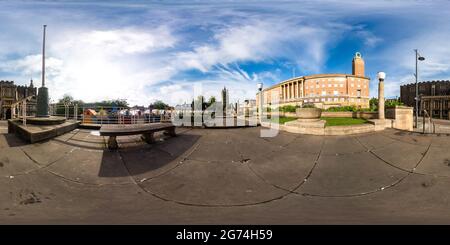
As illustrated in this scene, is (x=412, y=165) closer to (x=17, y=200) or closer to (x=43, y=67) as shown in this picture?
(x=17, y=200)

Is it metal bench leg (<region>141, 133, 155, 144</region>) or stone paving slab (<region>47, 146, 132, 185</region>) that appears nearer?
stone paving slab (<region>47, 146, 132, 185</region>)

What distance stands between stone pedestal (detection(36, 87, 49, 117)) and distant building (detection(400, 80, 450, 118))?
286ft

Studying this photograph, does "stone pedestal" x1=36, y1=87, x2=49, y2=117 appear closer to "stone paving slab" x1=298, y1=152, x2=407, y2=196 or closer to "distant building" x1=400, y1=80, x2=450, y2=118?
"stone paving slab" x1=298, y1=152, x2=407, y2=196

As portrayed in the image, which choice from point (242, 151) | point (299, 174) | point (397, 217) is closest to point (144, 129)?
point (242, 151)

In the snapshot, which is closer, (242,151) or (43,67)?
(242,151)

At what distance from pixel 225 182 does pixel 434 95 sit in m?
108

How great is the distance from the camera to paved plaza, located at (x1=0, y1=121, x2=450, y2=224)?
3.41 metres

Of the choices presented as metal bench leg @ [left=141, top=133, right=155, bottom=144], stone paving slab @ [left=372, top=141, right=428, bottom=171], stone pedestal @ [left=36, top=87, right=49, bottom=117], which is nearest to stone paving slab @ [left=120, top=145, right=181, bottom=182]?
metal bench leg @ [left=141, top=133, right=155, bottom=144]

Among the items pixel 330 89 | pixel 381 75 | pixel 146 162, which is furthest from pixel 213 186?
pixel 330 89

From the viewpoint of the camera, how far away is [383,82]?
9.64 meters

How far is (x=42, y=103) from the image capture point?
24.9 feet

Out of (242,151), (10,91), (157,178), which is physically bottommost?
(157,178)
